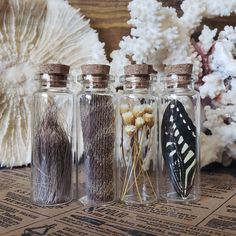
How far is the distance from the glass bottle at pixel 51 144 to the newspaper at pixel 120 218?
3cm

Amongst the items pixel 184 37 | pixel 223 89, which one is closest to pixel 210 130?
pixel 223 89

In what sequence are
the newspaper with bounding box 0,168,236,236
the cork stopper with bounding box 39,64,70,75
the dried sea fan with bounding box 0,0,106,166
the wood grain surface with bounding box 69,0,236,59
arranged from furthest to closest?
1. the wood grain surface with bounding box 69,0,236,59
2. the dried sea fan with bounding box 0,0,106,166
3. the cork stopper with bounding box 39,64,70,75
4. the newspaper with bounding box 0,168,236,236

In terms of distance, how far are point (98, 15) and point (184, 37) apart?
26 cm

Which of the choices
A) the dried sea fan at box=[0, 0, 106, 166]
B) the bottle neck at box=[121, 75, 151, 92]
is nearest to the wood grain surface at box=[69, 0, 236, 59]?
the dried sea fan at box=[0, 0, 106, 166]

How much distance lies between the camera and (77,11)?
0.87 metres

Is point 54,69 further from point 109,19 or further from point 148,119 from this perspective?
point 109,19

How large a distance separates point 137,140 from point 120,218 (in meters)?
0.14

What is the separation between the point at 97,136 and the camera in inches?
21.9

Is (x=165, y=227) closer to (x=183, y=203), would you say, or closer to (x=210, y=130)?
(x=183, y=203)

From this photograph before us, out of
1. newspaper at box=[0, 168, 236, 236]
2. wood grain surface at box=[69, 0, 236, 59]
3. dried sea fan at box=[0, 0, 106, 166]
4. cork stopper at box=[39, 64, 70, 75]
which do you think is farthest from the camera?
wood grain surface at box=[69, 0, 236, 59]

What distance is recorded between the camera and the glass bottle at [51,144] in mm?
548

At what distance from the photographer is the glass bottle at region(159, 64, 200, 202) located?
58 cm

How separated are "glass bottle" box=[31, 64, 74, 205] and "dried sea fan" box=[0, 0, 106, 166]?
25 cm

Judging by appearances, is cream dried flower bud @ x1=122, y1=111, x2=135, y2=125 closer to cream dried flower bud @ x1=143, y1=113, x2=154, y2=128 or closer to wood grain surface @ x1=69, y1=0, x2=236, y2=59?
cream dried flower bud @ x1=143, y1=113, x2=154, y2=128
